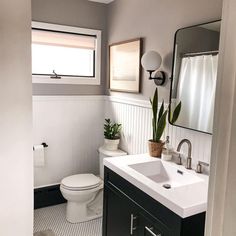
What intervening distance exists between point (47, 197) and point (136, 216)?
1622 millimetres

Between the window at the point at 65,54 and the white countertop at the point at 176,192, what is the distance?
1.46 m

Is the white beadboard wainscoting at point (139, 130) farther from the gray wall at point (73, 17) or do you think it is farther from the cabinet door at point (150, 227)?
the cabinet door at point (150, 227)

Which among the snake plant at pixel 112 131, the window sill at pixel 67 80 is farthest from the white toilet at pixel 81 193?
the window sill at pixel 67 80

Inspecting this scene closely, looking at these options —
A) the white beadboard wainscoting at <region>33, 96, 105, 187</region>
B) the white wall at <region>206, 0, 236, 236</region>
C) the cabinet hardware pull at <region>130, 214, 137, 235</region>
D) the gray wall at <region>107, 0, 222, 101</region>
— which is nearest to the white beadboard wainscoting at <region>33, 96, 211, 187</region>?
the white beadboard wainscoting at <region>33, 96, 105, 187</region>

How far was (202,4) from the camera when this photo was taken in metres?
1.84

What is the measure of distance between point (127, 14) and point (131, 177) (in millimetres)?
1797

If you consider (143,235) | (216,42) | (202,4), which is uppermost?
(202,4)

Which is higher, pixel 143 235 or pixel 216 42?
pixel 216 42

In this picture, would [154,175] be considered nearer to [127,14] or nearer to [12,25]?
[12,25]

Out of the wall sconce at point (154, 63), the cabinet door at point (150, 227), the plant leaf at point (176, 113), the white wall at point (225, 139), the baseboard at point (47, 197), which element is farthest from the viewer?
the baseboard at point (47, 197)

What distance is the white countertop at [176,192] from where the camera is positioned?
1.33 metres

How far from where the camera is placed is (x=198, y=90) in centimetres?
190

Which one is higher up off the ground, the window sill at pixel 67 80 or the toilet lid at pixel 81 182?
the window sill at pixel 67 80

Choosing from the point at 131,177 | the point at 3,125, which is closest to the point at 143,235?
the point at 131,177
